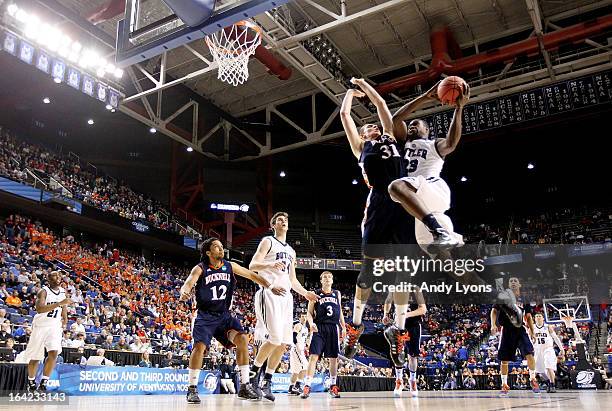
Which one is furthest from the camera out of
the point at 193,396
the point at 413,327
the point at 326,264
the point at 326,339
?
the point at 326,264

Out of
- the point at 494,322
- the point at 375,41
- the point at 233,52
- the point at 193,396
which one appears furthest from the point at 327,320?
the point at 375,41

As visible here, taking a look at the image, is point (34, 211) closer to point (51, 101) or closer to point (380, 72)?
point (51, 101)

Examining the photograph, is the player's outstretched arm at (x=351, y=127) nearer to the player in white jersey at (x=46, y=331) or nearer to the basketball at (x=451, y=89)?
the basketball at (x=451, y=89)

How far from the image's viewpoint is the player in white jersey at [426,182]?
370cm

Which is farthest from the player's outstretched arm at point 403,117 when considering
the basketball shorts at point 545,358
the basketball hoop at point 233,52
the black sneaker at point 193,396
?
the basketball shorts at point 545,358

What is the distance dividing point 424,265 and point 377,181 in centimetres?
80

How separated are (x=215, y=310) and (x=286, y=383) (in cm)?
845

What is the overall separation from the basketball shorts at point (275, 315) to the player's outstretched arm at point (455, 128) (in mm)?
2472

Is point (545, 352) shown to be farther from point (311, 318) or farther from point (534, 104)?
point (534, 104)

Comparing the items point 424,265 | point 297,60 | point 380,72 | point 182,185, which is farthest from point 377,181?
point 182,185

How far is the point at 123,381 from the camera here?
9.70m

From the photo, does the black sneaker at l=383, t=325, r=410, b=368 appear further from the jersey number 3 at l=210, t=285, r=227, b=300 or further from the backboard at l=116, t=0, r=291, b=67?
the backboard at l=116, t=0, r=291, b=67

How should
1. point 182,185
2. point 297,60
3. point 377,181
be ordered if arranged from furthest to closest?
point 182,185 < point 297,60 < point 377,181

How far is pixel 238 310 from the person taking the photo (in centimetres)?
2188
